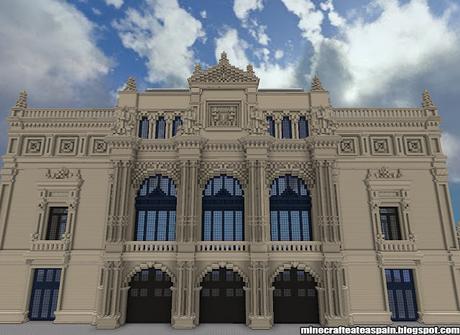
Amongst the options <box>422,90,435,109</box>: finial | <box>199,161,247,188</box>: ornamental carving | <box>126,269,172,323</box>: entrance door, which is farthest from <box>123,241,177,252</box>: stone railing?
<box>422,90,435,109</box>: finial

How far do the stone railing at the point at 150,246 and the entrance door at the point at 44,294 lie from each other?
6420 mm

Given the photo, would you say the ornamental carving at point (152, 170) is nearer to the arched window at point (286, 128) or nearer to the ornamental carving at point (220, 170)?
the ornamental carving at point (220, 170)

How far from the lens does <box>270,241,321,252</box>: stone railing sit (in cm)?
2613

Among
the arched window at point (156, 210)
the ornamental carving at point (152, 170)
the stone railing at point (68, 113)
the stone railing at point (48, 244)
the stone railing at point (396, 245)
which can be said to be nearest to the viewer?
the stone railing at point (396, 245)

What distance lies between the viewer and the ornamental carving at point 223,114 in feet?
97.1

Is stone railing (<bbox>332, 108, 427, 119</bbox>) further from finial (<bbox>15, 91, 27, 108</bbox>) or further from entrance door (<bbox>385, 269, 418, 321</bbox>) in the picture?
finial (<bbox>15, 91, 27, 108</bbox>)

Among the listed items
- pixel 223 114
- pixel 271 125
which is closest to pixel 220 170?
pixel 223 114

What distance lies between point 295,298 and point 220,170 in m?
12.2

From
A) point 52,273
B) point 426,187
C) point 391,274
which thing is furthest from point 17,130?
point 426,187

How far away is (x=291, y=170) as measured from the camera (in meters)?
28.6

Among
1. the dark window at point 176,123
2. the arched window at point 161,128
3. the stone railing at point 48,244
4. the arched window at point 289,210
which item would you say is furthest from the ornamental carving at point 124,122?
the arched window at point 289,210

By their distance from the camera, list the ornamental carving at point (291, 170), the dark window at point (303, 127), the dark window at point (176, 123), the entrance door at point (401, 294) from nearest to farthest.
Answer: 1. the entrance door at point (401, 294)
2. the ornamental carving at point (291, 170)
3. the dark window at point (303, 127)
4. the dark window at point (176, 123)

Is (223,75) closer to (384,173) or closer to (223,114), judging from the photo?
(223,114)

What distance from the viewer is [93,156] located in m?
29.3
